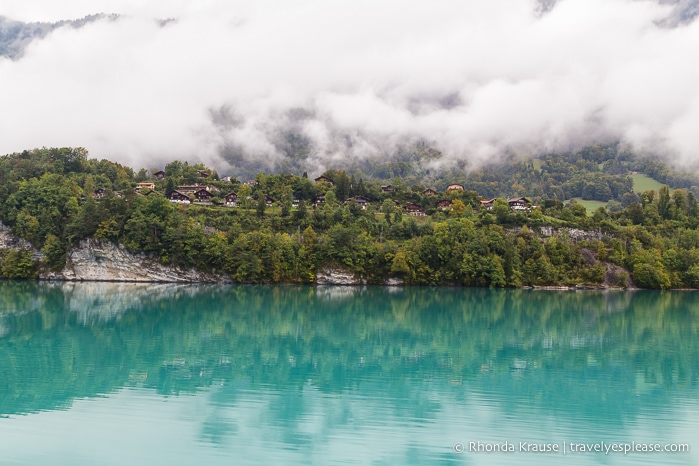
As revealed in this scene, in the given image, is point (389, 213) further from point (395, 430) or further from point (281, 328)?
point (395, 430)

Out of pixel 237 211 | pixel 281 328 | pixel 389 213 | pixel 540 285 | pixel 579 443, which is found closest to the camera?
pixel 579 443

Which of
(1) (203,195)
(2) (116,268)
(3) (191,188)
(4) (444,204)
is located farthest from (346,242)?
(3) (191,188)

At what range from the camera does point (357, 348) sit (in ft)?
112

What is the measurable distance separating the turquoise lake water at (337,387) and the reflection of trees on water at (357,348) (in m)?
0.16

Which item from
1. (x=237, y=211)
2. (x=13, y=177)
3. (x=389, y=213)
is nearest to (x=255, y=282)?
(x=237, y=211)

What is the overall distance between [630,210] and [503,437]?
317ft

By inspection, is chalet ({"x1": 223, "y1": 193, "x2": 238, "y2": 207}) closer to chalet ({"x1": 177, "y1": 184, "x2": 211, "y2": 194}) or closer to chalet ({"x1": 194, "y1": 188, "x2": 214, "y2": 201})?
chalet ({"x1": 194, "y1": 188, "x2": 214, "y2": 201})

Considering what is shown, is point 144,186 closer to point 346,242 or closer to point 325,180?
point 325,180

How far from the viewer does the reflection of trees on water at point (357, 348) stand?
24422 mm

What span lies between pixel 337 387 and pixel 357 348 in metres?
9.67

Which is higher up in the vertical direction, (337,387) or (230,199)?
(230,199)

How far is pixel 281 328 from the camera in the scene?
136ft

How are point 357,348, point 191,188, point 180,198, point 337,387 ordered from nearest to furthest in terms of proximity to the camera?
1. point 337,387
2. point 357,348
3. point 180,198
4. point 191,188

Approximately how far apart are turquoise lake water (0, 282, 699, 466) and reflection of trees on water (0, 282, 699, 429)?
0.54 feet
